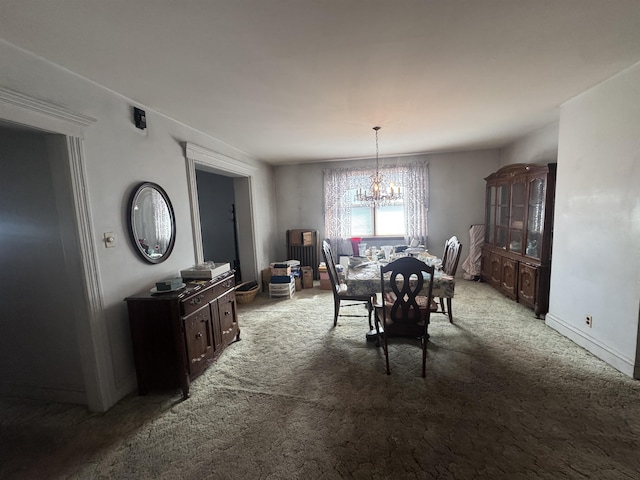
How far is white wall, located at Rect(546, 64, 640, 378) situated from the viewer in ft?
6.79

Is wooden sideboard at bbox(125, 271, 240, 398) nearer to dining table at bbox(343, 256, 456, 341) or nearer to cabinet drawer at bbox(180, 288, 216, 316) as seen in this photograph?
cabinet drawer at bbox(180, 288, 216, 316)

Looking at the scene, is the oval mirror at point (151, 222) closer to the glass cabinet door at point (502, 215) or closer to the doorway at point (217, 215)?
the doorway at point (217, 215)

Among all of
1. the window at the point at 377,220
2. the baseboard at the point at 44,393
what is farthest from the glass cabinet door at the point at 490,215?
the baseboard at the point at 44,393

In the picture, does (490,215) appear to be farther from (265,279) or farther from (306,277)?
(265,279)

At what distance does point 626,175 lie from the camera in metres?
2.11

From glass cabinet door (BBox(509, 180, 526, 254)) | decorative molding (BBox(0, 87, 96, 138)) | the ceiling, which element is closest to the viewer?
the ceiling

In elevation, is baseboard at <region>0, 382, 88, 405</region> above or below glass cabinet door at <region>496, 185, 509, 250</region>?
below

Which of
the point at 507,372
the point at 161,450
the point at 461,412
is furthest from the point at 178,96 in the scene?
the point at 507,372

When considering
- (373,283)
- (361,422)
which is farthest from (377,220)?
(361,422)

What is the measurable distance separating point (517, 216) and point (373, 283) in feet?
8.66

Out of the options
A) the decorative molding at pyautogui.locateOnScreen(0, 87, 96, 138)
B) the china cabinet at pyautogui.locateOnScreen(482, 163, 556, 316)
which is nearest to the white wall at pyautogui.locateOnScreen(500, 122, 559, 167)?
the china cabinet at pyautogui.locateOnScreen(482, 163, 556, 316)

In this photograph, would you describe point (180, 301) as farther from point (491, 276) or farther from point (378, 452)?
point (491, 276)

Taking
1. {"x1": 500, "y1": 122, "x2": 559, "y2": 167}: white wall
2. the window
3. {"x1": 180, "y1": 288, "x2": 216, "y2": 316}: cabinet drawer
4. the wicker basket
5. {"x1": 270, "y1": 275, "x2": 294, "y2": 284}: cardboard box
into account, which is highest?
{"x1": 500, "y1": 122, "x2": 559, "y2": 167}: white wall

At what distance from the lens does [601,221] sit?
2.32m
